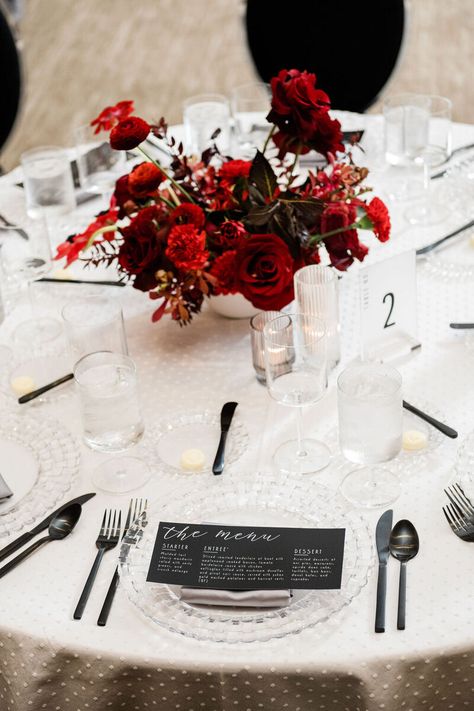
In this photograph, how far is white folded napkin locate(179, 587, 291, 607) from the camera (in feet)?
4.29

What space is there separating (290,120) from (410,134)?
697mm

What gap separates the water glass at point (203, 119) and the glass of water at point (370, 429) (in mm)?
1093

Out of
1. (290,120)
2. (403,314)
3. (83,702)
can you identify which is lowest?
(83,702)

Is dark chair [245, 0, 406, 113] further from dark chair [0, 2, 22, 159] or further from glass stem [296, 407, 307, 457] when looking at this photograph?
glass stem [296, 407, 307, 457]

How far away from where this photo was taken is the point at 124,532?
147 cm

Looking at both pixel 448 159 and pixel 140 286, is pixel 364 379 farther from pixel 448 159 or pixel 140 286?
pixel 448 159

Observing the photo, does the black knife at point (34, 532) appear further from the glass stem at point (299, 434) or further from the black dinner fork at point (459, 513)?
the black dinner fork at point (459, 513)

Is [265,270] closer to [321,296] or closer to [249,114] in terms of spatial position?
[321,296]

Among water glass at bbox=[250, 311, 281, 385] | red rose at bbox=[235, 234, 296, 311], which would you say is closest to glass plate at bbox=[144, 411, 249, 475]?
water glass at bbox=[250, 311, 281, 385]

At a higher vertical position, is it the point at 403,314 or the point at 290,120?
the point at 290,120

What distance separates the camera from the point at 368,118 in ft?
9.02

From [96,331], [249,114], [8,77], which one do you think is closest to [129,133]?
[96,331]

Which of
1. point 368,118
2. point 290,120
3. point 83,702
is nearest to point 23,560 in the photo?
point 83,702

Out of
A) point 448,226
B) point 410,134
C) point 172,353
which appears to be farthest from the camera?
point 410,134
